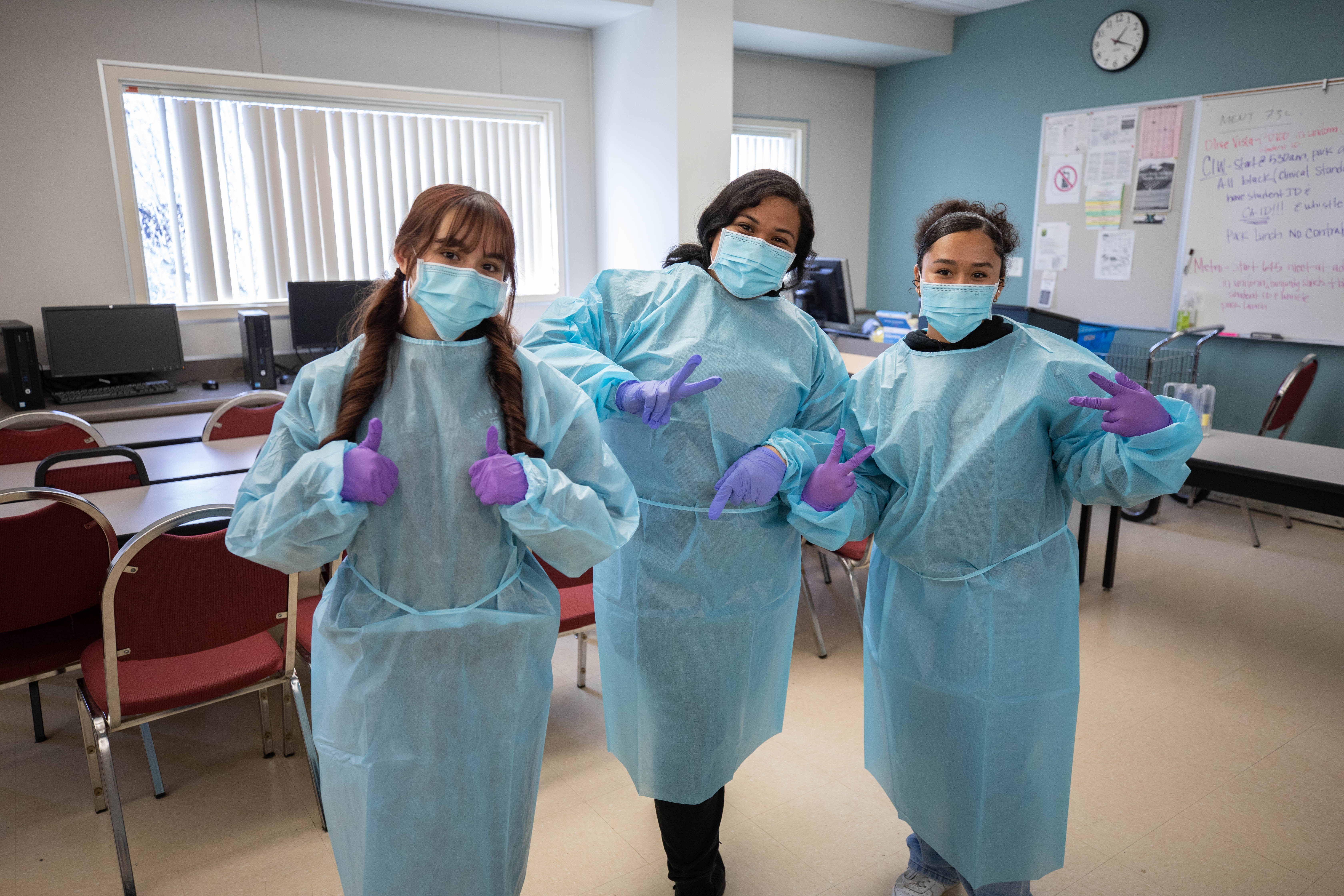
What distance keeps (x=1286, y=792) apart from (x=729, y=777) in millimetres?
1515

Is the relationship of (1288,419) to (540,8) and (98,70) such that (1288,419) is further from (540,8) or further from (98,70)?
(98,70)

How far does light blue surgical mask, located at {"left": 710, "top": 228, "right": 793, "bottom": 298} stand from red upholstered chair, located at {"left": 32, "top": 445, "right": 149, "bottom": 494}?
1.86m

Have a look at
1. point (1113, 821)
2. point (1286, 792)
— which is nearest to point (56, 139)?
point (1113, 821)

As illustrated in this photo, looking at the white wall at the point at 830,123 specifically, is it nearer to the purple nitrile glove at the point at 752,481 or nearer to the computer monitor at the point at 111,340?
the computer monitor at the point at 111,340

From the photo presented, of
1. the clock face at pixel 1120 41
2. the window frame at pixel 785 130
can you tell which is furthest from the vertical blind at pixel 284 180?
the clock face at pixel 1120 41

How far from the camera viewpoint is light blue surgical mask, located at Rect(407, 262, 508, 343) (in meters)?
1.15

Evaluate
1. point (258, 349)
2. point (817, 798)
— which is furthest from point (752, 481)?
point (258, 349)

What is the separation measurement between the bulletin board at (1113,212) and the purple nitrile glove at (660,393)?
4.11m

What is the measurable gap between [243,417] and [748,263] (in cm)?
236

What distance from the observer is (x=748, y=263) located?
150cm

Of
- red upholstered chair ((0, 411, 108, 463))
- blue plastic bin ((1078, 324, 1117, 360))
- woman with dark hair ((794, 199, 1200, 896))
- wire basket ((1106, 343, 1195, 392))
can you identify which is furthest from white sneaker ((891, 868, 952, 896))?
blue plastic bin ((1078, 324, 1117, 360))

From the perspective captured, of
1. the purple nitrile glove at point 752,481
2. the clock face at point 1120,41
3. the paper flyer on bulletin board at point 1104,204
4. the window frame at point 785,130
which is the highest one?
the clock face at point 1120,41

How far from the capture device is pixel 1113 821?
1.97 metres

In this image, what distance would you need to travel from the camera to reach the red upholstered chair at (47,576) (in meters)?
1.80
